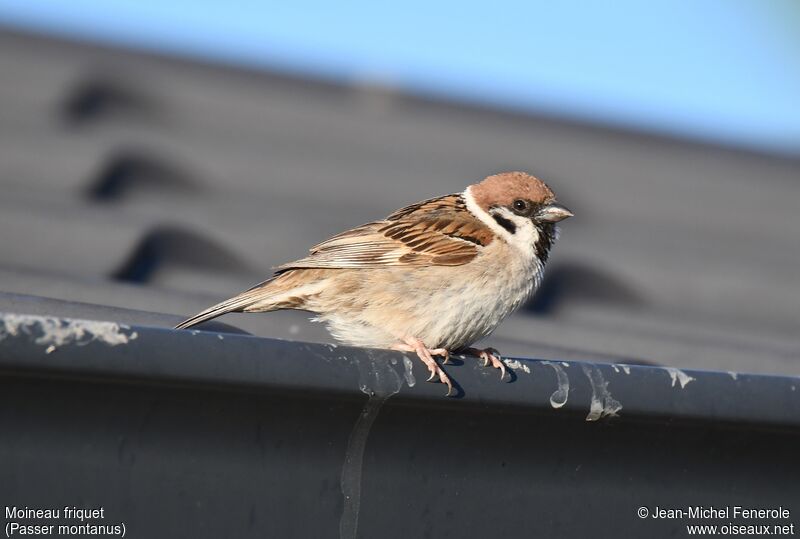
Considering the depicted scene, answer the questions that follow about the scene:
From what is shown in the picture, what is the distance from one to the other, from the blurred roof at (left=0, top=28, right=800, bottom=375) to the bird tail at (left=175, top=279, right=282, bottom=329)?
0.22ft

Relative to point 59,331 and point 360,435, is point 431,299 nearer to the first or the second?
point 360,435

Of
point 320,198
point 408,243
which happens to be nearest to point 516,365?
point 408,243

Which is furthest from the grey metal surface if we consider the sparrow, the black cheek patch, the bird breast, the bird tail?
the black cheek patch

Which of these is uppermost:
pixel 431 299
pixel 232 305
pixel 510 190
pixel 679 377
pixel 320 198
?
pixel 320 198

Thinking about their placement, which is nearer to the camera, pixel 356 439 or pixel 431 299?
pixel 356 439

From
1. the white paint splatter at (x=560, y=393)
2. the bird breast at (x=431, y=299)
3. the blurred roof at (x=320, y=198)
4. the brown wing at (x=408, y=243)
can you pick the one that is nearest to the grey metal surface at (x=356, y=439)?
the white paint splatter at (x=560, y=393)

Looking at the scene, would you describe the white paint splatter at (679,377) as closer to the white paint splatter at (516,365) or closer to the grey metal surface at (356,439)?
the grey metal surface at (356,439)

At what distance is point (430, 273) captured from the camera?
125 inches

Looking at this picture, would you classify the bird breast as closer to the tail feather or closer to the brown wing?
the brown wing

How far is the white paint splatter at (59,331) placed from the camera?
1443mm

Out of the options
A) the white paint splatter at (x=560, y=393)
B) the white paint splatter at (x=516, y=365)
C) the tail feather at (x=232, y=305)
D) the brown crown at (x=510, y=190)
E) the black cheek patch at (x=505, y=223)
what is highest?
the brown crown at (x=510, y=190)

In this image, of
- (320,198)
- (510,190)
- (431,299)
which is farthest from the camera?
(320,198)

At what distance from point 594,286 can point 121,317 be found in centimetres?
191

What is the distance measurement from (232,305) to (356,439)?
3.65 feet
